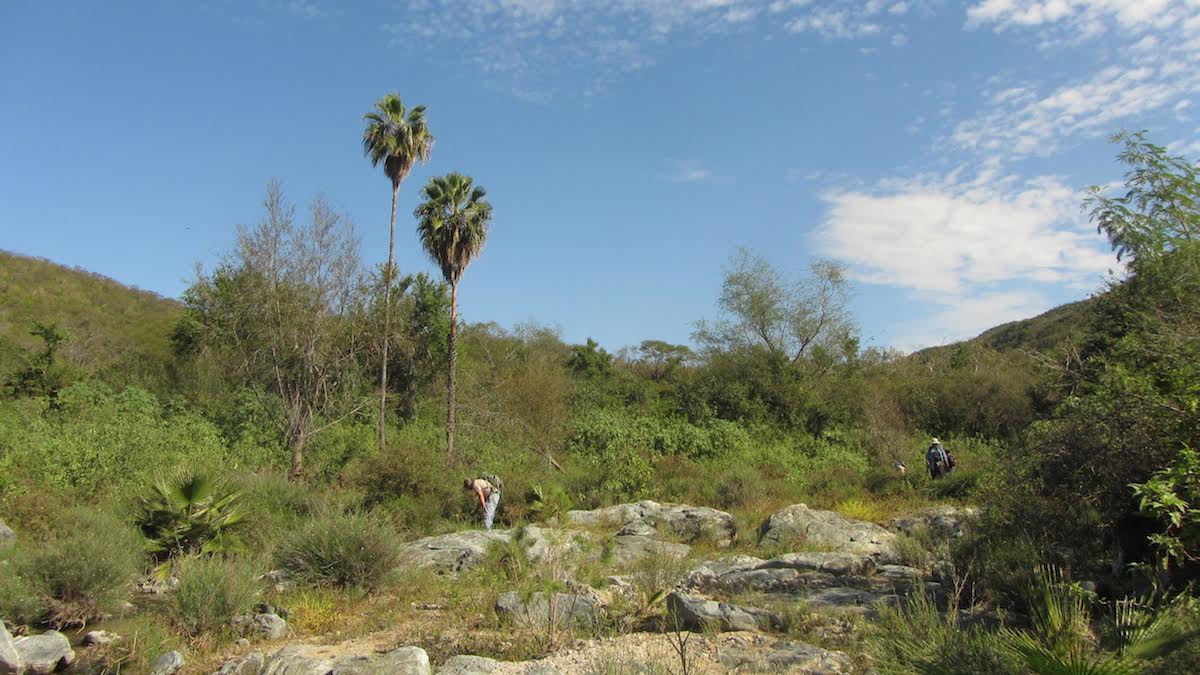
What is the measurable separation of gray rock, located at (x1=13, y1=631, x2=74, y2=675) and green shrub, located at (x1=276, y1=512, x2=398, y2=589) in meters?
2.85

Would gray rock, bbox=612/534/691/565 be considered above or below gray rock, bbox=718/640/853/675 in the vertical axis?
below

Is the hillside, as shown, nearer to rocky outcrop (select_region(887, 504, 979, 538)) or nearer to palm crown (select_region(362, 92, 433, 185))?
palm crown (select_region(362, 92, 433, 185))

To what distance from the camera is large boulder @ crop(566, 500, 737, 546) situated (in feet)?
48.5

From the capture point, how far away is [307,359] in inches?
841

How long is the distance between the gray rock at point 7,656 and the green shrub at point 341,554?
328 cm

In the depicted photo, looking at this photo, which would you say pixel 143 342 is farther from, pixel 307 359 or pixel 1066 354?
pixel 1066 354

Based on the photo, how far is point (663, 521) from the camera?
626 inches

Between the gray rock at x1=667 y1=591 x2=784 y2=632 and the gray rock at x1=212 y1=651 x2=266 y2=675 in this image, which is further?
the gray rock at x1=667 y1=591 x2=784 y2=632

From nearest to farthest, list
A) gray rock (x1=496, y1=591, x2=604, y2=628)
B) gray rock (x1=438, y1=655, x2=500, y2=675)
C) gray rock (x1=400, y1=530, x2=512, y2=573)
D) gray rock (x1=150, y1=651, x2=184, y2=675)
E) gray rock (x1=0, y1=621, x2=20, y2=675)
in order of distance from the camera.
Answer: gray rock (x1=438, y1=655, x2=500, y2=675) < gray rock (x1=0, y1=621, x2=20, y2=675) < gray rock (x1=150, y1=651, x2=184, y2=675) < gray rock (x1=496, y1=591, x2=604, y2=628) < gray rock (x1=400, y1=530, x2=512, y2=573)

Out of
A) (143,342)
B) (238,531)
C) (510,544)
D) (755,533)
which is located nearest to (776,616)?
(510,544)

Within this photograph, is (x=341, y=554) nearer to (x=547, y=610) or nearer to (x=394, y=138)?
(x=547, y=610)

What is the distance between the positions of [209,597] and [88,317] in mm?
38801

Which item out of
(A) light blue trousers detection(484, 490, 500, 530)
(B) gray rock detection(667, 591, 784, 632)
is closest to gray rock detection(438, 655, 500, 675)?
(B) gray rock detection(667, 591, 784, 632)

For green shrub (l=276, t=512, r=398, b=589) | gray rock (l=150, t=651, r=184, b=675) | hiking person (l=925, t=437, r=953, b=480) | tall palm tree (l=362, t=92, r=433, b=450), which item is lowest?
gray rock (l=150, t=651, r=184, b=675)
